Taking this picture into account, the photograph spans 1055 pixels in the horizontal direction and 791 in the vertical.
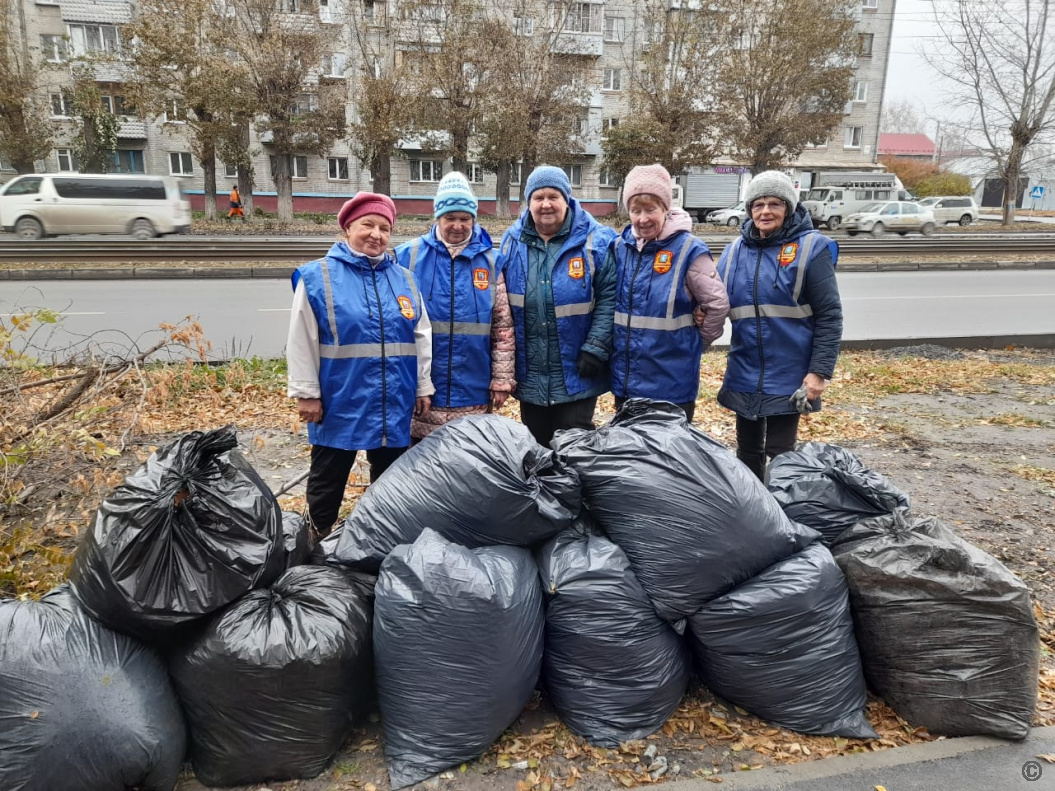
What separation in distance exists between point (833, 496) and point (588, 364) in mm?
1165

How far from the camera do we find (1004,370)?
7.27 m

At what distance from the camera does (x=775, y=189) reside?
3.21 metres

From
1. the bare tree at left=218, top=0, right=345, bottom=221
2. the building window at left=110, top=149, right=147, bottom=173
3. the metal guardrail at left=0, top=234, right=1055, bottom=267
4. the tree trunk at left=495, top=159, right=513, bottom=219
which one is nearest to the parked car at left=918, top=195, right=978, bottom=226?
the metal guardrail at left=0, top=234, right=1055, bottom=267

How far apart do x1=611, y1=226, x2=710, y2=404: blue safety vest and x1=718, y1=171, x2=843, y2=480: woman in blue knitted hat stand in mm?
246

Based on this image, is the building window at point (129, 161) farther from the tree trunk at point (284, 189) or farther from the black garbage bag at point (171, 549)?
the black garbage bag at point (171, 549)

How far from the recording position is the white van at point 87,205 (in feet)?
62.7

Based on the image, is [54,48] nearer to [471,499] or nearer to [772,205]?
[772,205]

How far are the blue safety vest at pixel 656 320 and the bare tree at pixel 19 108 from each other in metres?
28.1

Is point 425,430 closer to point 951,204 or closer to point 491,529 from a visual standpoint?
point 491,529

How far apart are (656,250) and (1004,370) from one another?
580cm

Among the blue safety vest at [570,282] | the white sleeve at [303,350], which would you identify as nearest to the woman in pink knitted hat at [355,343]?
the white sleeve at [303,350]

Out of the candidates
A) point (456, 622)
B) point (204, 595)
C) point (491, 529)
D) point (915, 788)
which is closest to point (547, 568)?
point (491, 529)

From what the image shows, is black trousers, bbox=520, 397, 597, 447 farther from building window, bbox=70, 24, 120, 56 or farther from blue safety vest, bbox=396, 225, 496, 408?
building window, bbox=70, 24, 120, 56

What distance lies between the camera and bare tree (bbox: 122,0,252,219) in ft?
73.2
